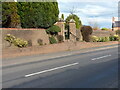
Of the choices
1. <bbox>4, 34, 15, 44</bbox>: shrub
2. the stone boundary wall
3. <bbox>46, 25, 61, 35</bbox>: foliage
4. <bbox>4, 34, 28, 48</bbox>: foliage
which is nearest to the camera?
the stone boundary wall

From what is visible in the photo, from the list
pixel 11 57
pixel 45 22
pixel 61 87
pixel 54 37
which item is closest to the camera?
pixel 61 87

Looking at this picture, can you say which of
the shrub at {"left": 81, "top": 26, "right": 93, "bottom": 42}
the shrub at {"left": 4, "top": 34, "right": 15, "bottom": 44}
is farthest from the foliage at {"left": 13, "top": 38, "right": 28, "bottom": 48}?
the shrub at {"left": 81, "top": 26, "right": 93, "bottom": 42}

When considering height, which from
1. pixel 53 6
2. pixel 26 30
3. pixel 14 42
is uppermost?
pixel 53 6

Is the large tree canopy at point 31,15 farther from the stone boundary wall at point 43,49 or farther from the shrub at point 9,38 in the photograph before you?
the stone boundary wall at point 43,49

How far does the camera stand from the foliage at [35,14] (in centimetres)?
2131

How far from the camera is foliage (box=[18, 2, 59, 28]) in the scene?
69.9 feet

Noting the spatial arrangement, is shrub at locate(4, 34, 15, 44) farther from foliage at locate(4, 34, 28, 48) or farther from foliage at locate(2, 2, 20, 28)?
foliage at locate(2, 2, 20, 28)

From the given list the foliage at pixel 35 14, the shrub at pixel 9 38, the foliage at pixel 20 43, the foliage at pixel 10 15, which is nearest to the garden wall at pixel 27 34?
the shrub at pixel 9 38

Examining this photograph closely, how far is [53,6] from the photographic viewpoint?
23.8m

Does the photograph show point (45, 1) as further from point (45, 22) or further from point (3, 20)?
point (3, 20)

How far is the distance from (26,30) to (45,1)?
514cm

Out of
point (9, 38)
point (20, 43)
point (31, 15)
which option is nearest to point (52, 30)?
point (31, 15)

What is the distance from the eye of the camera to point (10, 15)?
19188mm

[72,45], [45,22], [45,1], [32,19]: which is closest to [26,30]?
[32,19]
